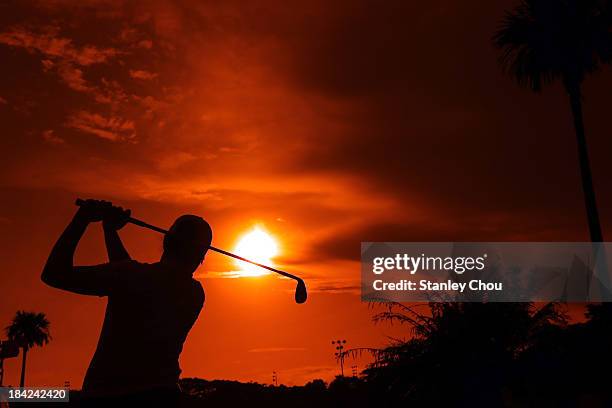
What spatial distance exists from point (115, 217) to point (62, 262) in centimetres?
63

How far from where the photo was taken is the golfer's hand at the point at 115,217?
12.1 ft

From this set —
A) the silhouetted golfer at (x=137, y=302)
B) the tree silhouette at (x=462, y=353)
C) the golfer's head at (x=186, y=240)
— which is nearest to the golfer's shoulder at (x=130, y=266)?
the silhouetted golfer at (x=137, y=302)

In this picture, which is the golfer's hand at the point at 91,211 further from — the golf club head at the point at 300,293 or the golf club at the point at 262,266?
the golf club head at the point at 300,293

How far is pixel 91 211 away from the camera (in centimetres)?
342

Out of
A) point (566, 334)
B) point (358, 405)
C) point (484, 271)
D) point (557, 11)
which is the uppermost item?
point (557, 11)

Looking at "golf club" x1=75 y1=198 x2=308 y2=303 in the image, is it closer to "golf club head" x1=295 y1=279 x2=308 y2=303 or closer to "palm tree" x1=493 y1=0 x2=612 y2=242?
"golf club head" x1=295 y1=279 x2=308 y2=303

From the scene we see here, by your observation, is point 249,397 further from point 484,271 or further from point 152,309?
point 152,309

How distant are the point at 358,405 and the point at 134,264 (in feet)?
145

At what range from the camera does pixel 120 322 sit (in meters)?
3.47

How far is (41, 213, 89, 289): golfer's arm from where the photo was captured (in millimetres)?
3154

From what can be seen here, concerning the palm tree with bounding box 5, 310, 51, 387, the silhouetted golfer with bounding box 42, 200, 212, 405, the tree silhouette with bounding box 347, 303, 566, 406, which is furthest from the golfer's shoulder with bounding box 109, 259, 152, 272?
the palm tree with bounding box 5, 310, 51, 387

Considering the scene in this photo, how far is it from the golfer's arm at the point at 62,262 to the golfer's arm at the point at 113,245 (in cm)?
97

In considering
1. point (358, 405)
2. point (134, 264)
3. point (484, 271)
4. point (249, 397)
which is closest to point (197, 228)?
point (134, 264)

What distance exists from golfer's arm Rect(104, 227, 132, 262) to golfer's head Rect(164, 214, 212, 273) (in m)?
0.54
